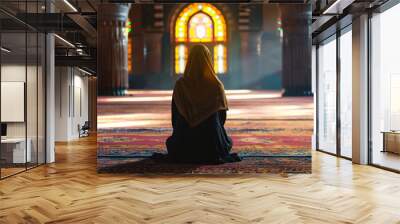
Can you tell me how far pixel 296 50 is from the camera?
610 centimetres

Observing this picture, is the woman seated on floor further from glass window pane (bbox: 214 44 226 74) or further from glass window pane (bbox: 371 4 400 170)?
glass window pane (bbox: 371 4 400 170)

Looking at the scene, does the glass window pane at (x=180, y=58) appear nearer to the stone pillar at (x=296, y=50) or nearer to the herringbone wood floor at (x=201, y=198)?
the stone pillar at (x=296, y=50)

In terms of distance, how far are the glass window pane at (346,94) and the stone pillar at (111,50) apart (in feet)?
13.7

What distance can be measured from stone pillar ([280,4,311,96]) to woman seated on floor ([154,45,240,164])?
1.00 meters

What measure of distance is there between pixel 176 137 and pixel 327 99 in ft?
15.3

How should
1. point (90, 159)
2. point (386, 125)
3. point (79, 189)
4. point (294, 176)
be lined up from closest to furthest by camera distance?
point (79, 189)
point (294, 176)
point (386, 125)
point (90, 159)

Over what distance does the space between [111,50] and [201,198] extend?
2.81 meters

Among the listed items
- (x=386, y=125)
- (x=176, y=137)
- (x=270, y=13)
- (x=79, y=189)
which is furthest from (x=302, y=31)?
(x=79, y=189)

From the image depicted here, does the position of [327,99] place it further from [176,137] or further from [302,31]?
[176,137]

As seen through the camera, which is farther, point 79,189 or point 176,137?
point 176,137

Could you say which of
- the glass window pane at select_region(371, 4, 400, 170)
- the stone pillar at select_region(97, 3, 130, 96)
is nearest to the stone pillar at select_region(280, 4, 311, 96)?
the glass window pane at select_region(371, 4, 400, 170)

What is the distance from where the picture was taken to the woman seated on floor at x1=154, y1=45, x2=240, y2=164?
5.94 metres

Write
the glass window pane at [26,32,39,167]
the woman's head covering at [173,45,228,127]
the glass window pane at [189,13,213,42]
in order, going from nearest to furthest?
the woman's head covering at [173,45,228,127]
the glass window pane at [189,13,213,42]
the glass window pane at [26,32,39,167]

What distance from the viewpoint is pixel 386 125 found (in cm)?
637
